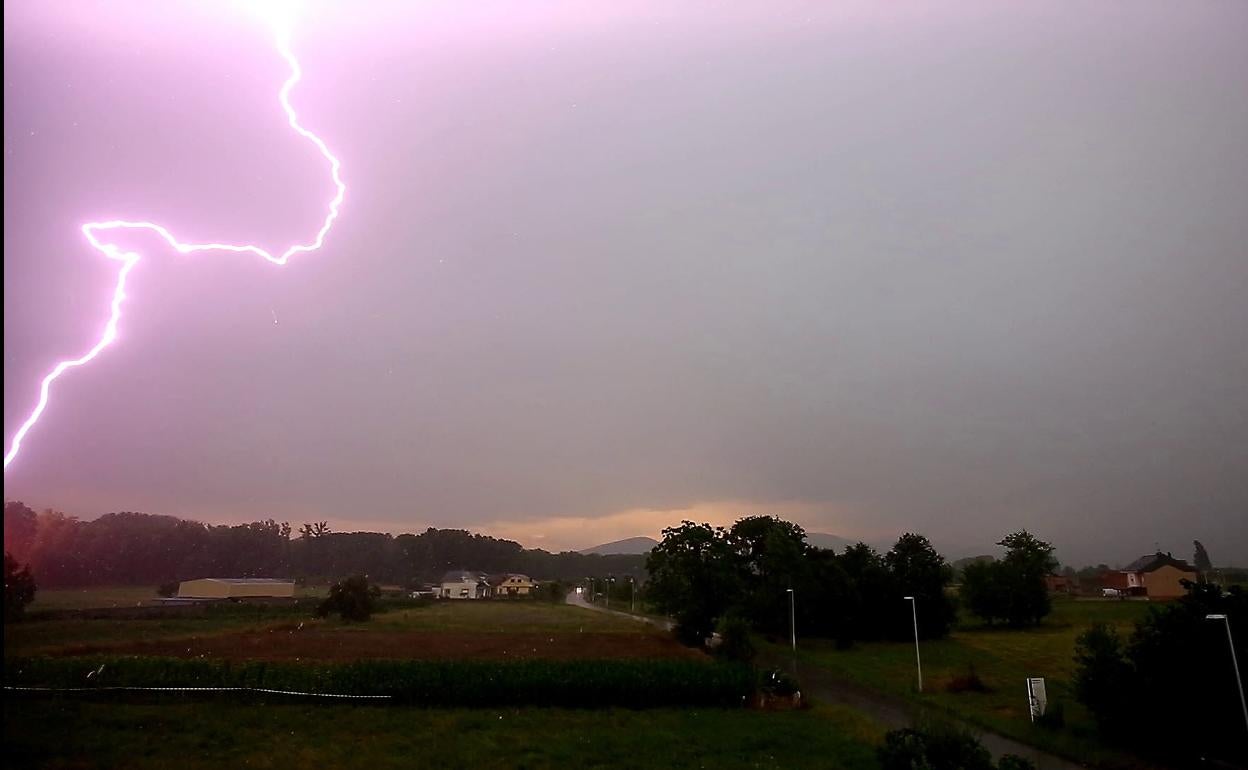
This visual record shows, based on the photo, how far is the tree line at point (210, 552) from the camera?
15922mm

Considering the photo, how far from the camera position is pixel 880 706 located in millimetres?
22359

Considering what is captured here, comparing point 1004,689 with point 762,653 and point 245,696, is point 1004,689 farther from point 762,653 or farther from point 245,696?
point 245,696

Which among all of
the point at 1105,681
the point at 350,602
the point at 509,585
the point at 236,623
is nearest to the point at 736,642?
the point at 1105,681

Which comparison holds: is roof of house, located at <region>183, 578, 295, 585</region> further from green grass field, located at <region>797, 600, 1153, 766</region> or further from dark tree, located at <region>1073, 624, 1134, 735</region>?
dark tree, located at <region>1073, 624, 1134, 735</region>

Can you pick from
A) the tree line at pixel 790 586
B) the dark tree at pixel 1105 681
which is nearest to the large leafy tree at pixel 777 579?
the tree line at pixel 790 586

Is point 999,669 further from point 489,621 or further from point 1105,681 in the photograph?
point 489,621

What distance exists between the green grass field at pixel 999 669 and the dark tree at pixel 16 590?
2130 centimetres

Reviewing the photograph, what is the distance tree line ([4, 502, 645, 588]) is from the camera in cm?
1592

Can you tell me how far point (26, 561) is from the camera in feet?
48.1

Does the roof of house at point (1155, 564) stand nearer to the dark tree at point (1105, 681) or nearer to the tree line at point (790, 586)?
the tree line at point (790, 586)

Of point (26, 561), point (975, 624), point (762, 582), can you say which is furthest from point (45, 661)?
point (975, 624)

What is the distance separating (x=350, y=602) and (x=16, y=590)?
28.5 metres

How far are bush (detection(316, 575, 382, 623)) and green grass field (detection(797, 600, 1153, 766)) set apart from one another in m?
24.2

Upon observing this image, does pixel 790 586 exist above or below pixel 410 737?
above
